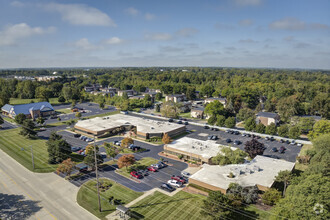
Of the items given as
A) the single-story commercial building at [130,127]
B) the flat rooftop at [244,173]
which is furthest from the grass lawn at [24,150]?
the flat rooftop at [244,173]

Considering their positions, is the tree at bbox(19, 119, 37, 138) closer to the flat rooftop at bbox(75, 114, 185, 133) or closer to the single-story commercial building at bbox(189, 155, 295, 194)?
the flat rooftop at bbox(75, 114, 185, 133)

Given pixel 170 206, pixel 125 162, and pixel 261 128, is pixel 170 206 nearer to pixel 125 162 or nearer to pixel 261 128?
pixel 125 162

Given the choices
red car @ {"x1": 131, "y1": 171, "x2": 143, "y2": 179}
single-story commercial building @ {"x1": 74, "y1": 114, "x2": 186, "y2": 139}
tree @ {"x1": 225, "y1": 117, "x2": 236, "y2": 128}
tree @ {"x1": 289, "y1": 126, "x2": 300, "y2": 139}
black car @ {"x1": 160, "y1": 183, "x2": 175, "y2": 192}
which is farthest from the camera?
tree @ {"x1": 225, "y1": 117, "x2": 236, "y2": 128}

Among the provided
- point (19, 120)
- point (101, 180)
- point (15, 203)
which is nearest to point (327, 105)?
point (101, 180)

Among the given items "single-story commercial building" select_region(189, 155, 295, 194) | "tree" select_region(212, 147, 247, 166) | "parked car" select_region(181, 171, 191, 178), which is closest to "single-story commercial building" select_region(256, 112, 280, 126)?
"single-story commercial building" select_region(189, 155, 295, 194)

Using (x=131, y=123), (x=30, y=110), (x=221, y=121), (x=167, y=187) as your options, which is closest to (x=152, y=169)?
(x=167, y=187)
